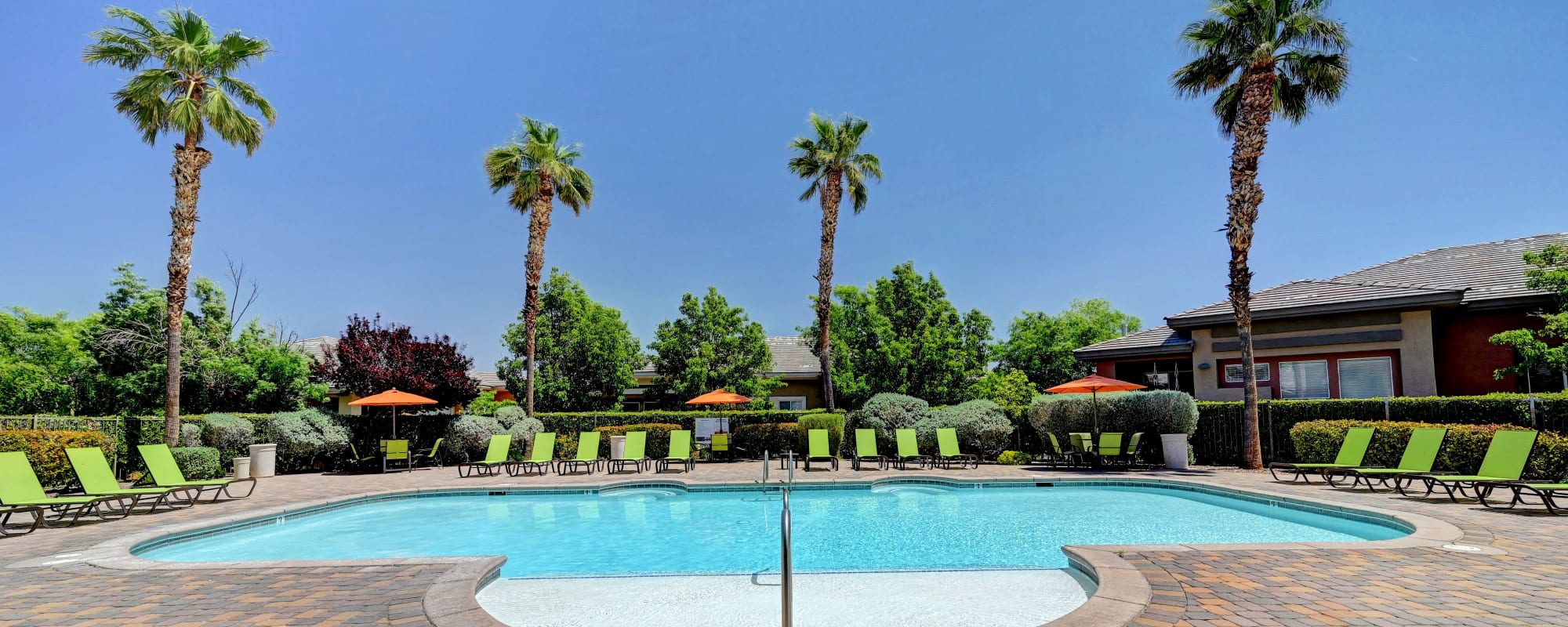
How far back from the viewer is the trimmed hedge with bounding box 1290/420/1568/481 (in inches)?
444

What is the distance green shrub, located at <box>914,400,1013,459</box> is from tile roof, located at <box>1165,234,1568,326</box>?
723 cm

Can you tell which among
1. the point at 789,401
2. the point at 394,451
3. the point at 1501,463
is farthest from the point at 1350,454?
the point at 789,401

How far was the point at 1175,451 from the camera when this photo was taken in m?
16.3

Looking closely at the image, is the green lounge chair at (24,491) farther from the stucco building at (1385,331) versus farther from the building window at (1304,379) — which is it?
the building window at (1304,379)

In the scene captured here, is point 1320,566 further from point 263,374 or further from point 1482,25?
point 263,374

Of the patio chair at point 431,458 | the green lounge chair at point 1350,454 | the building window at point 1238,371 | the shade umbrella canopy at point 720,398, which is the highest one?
the building window at point 1238,371

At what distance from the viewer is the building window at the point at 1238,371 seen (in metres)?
20.9

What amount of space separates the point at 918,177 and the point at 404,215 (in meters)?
18.8

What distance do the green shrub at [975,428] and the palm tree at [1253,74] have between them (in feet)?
16.8

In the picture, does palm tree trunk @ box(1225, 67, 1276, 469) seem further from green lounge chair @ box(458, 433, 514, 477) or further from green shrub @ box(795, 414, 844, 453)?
green lounge chair @ box(458, 433, 514, 477)

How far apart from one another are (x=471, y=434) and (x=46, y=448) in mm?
7830

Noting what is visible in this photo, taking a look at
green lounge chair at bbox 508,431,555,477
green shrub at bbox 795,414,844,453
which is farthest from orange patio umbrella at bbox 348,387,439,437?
green shrub at bbox 795,414,844,453

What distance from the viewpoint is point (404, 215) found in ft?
89.4

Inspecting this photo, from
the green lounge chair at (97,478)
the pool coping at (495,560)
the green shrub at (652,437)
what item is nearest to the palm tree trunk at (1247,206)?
the pool coping at (495,560)
